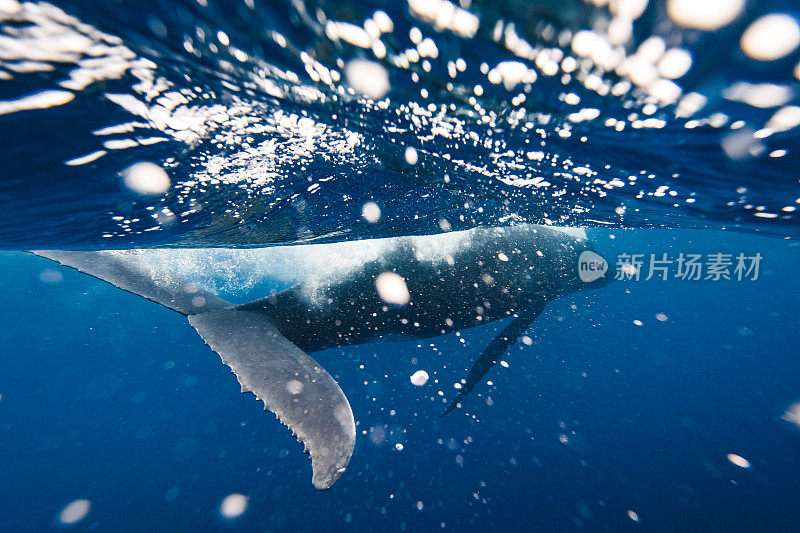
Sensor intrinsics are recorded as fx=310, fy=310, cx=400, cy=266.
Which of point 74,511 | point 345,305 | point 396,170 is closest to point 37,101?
point 396,170

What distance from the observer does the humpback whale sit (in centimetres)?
370

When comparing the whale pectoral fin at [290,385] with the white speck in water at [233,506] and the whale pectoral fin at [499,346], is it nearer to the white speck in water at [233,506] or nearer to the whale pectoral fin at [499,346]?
the whale pectoral fin at [499,346]

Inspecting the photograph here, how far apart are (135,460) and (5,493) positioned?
19.1 ft

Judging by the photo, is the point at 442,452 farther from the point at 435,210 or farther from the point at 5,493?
the point at 5,493

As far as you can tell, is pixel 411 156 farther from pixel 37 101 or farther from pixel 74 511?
pixel 74 511

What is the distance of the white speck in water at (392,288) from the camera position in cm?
654

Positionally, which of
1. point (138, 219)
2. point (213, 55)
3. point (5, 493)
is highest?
point (213, 55)

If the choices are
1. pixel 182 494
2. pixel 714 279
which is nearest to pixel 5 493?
pixel 182 494

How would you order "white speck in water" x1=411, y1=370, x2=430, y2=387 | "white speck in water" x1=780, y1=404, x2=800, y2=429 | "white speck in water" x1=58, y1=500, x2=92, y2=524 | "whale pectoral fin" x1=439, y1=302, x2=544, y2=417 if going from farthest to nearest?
"white speck in water" x1=780, y1=404, x2=800, y2=429
"white speck in water" x1=411, y1=370, x2=430, y2=387
"white speck in water" x1=58, y1=500, x2=92, y2=524
"whale pectoral fin" x1=439, y1=302, x2=544, y2=417

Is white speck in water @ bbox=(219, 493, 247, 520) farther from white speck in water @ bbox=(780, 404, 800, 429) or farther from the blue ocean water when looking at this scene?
white speck in water @ bbox=(780, 404, 800, 429)

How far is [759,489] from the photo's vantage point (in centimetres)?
1479

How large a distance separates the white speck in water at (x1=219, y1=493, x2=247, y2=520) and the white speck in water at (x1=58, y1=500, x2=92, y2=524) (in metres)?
6.29

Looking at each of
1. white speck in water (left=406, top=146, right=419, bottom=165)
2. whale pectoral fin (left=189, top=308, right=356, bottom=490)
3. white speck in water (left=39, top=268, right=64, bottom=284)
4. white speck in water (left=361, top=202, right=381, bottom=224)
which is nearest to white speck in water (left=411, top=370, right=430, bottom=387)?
white speck in water (left=361, top=202, right=381, bottom=224)

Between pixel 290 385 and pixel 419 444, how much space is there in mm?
15325
